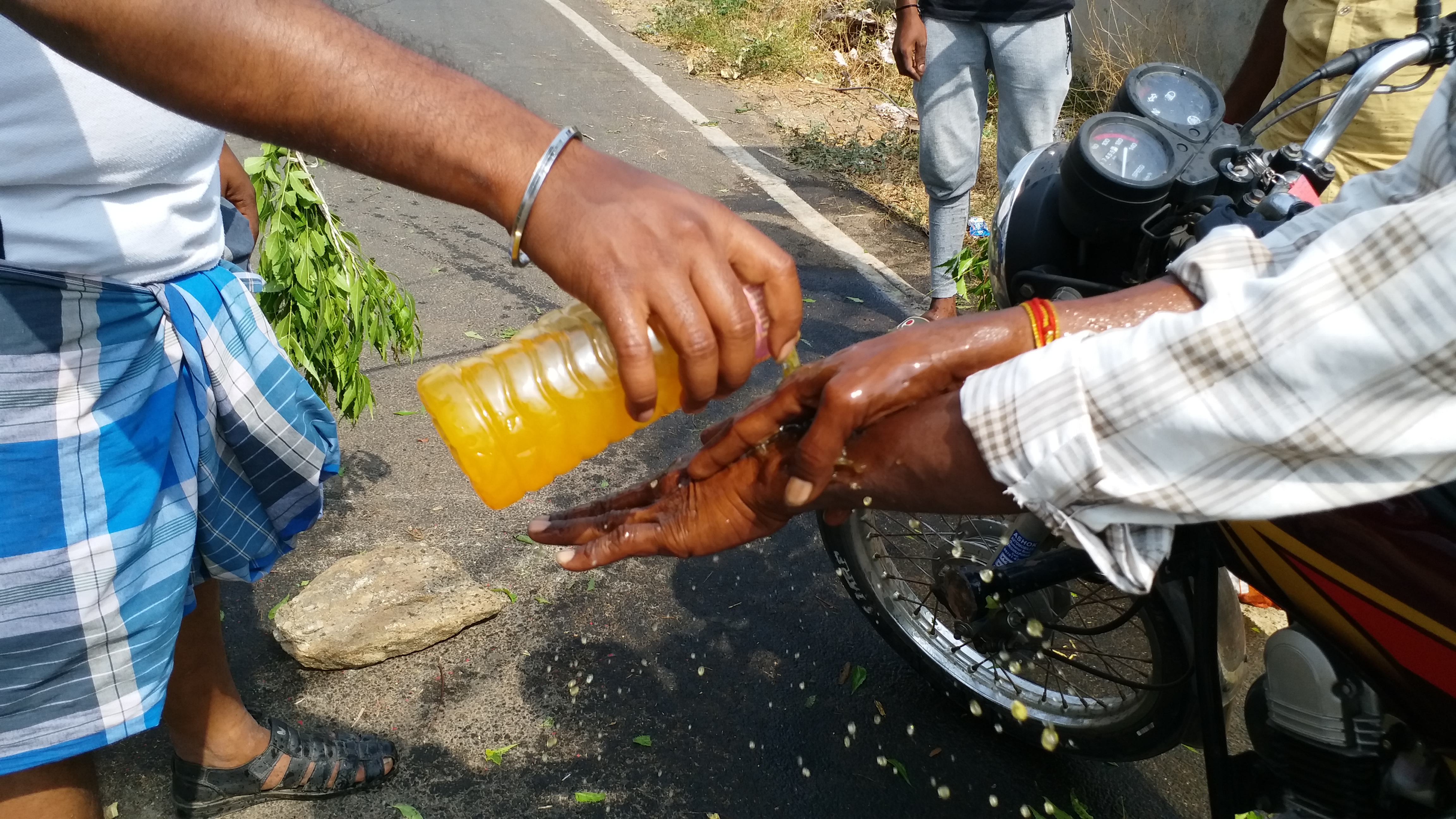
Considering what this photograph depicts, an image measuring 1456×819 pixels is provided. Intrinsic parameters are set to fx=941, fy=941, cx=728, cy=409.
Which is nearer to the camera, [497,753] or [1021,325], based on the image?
[1021,325]

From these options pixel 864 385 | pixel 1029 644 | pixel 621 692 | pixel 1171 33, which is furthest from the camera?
pixel 1171 33

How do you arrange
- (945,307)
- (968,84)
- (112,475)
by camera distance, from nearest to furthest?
(112,475)
(968,84)
(945,307)

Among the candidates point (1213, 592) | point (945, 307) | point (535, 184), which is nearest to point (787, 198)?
point (945, 307)

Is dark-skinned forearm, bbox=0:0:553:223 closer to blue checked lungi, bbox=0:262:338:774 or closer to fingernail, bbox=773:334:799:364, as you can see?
fingernail, bbox=773:334:799:364

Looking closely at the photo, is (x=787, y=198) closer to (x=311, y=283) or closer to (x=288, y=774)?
(x=311, y=283)

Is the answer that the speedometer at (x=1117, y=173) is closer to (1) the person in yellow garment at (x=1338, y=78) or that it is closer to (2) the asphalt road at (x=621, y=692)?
(1) the person in yellow garment at (x=1338, y=78)

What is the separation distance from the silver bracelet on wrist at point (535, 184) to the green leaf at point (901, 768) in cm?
194

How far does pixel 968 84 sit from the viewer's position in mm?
4531

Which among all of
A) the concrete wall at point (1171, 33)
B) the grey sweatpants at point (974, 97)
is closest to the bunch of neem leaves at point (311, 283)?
the grey sweatpants at point (974, 97)

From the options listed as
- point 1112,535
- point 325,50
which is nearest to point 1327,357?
point 1112,535

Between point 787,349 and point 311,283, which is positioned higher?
point 787,349

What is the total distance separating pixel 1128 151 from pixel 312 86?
60.5 inches

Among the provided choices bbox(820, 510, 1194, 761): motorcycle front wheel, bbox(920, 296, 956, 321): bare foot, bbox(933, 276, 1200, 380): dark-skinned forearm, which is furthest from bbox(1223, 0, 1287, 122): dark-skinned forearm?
bbox(933, 276, 1200, 380): dark-skinned forearm

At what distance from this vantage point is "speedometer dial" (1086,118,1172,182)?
188 centimetres
